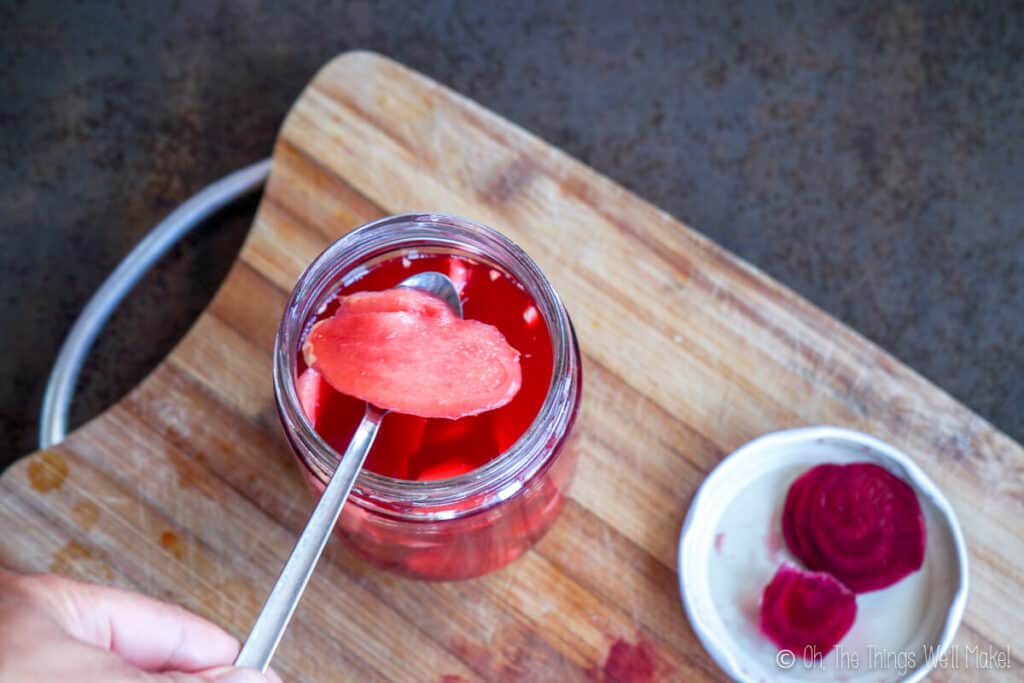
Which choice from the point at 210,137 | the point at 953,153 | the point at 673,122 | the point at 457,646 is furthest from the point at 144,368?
the point at 953,153

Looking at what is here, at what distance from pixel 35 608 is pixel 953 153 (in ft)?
4.69

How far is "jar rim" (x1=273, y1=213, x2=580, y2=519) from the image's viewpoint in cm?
76

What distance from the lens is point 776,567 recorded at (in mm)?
986

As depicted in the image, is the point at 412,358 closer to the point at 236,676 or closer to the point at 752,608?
the point at 236,676

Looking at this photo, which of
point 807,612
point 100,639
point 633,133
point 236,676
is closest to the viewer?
point 236,676

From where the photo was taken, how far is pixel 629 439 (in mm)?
1013

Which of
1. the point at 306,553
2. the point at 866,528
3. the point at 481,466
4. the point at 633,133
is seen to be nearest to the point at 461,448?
the point at 481,466

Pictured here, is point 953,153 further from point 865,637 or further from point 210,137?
point 210,137

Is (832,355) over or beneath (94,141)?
over

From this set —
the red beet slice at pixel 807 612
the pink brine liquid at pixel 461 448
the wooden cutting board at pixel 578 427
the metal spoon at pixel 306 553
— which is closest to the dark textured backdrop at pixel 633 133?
the wooden cutting board at pixel 578 427

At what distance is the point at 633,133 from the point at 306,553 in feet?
3.35

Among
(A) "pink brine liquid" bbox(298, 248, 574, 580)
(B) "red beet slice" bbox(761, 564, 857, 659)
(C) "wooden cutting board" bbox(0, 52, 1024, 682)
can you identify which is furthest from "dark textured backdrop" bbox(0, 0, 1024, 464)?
(A) "pink brine liquid" bbox(298, 248, 574, 580)

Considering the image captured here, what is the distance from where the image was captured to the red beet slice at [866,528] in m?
0.95

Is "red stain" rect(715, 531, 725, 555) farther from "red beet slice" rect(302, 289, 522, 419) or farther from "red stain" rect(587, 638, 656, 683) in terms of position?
"red beet slice" rect(302, 289, 522, 419)
